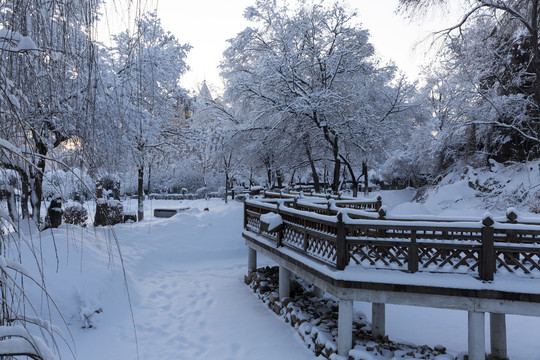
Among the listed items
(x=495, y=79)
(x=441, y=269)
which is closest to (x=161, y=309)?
(x=441, y=269)

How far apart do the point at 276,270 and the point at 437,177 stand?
13479mm

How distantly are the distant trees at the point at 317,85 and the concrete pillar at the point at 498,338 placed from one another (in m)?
10.5

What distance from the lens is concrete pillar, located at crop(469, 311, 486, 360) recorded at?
5.61 m

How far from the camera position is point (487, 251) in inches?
219

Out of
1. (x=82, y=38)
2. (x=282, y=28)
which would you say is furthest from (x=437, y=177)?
(x=82, y=38)

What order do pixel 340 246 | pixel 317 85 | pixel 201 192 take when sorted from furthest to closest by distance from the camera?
pixel 201 192
pixel 317 85
pixel 340 246

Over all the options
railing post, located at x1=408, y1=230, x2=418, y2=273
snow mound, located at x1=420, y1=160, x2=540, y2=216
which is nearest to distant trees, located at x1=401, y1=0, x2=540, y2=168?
snow mound, located at x1=420, y1=160, x2=540, y2=216

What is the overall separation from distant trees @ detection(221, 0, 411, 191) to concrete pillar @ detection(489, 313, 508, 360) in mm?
10468

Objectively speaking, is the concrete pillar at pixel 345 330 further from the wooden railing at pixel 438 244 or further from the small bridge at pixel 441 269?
the wooden railing at pixel 438 244

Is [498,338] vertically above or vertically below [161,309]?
above

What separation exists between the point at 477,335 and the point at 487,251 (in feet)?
4.56

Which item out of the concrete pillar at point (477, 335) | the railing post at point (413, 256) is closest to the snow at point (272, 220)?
the railing post at point (413, 256)

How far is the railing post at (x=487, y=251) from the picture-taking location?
5539 mm

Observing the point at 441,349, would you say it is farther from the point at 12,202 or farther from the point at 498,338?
the point at 12,202
